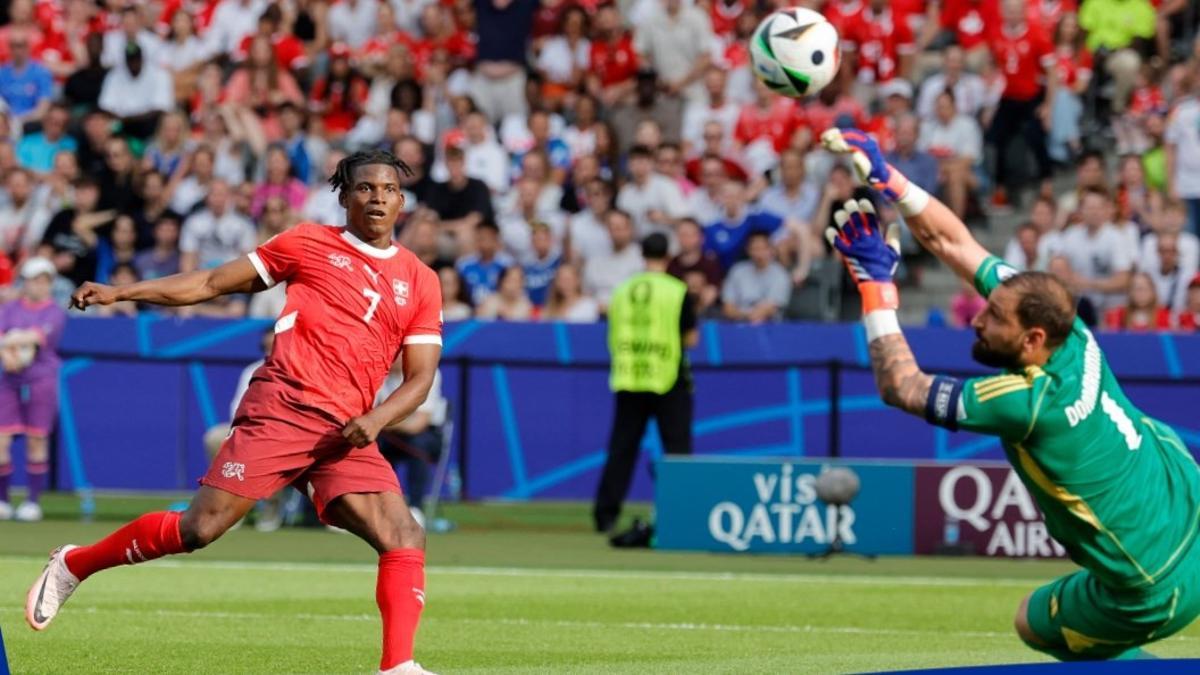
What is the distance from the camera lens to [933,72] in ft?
80.5

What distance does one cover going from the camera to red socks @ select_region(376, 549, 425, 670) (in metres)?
9.02

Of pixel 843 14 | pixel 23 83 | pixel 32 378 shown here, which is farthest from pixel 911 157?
pixel 23 83

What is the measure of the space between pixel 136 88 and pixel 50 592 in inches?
675

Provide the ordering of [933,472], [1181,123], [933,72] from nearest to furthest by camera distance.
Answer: [933,472]
[1181,123]
[933,72]

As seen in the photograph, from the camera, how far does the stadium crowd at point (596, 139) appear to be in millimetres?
21734

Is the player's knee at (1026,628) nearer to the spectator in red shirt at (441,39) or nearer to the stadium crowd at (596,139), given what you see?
the stadium crowd at (596,139)

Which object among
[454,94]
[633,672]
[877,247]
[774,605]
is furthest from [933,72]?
[877,247]

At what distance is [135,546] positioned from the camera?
945 cm

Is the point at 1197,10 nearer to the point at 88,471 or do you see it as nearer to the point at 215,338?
the point at 215,338

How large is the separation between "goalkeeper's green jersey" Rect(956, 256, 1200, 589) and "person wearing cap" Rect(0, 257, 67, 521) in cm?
1314

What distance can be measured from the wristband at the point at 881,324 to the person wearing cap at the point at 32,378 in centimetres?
1264

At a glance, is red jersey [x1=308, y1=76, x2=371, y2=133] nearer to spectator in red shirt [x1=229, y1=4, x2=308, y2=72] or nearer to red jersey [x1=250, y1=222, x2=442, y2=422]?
spectator in red shirt [x1=229, y1=4, x2=308, y2=72]

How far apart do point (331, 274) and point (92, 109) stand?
56.7 ft

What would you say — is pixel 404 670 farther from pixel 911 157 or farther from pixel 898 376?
pixel 911 157
